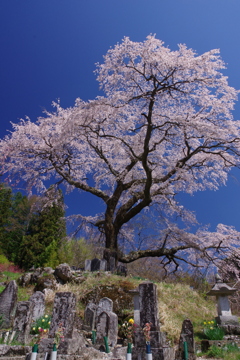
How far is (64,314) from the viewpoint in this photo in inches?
162

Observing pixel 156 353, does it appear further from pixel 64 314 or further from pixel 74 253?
pixel 74 253

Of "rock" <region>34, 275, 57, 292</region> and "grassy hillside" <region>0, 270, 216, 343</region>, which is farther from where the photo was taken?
"rock" <region>34, 275, 57, 292</region>

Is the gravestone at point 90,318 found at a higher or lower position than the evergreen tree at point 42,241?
lower

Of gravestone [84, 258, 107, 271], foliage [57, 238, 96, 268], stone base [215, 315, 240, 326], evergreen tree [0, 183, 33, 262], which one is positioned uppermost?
evergreen tree [0, 183, 33, 262]

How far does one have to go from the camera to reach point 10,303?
20.2ft

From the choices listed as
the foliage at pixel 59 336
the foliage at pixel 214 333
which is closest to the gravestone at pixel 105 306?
the foliage at pixel 59 336

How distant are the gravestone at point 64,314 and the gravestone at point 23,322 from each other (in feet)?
4.44

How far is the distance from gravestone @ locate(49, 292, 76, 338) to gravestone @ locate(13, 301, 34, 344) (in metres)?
1.35

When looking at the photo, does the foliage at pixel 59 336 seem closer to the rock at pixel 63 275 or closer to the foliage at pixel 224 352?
the foliage at pixel 224 352

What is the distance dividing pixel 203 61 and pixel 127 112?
A: 4.37 metres

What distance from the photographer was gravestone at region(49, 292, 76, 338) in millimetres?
4004

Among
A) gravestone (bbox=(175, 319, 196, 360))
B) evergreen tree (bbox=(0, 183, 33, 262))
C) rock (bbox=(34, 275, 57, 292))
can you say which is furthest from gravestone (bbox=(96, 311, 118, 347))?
evergreen tree (bbox=(0, 183, 33, 262))

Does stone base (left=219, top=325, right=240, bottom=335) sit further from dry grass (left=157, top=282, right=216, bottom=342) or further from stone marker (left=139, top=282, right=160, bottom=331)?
stone marker (left=139, top=282, right=160, bottom=331)

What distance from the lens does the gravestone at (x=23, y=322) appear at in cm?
498
